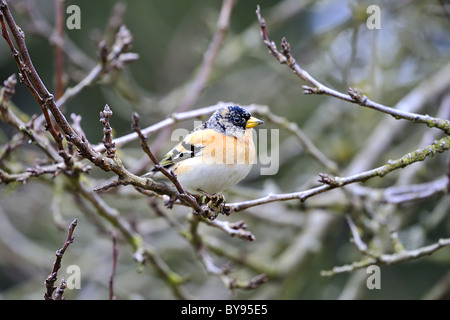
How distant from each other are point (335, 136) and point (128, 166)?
2.83 metres

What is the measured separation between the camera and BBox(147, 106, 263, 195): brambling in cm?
327

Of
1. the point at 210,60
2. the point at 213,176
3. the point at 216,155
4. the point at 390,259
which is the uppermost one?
the point at 210,60

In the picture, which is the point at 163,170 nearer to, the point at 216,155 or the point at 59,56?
the point at 216,155

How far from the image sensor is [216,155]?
3416mm

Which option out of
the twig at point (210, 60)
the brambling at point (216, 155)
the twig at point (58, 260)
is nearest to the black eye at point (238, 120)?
the brambling at point (216, 155)

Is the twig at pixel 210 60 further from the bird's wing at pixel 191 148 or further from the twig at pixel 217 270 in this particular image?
the twig at pixel 217 270

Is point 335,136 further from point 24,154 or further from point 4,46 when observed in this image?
point 4,46

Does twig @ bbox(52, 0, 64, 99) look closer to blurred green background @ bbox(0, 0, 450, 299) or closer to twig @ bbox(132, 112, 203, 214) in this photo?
blurred green background @ bbox(0, 0, 450, 299)

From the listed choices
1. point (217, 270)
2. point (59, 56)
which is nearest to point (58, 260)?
point (217, 270)

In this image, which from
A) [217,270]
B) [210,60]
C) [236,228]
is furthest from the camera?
[210,60]

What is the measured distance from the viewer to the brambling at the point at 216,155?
3268 mm

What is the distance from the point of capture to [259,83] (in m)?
7.68

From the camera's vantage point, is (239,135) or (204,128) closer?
(239,135)

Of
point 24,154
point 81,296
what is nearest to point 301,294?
point 81,296
